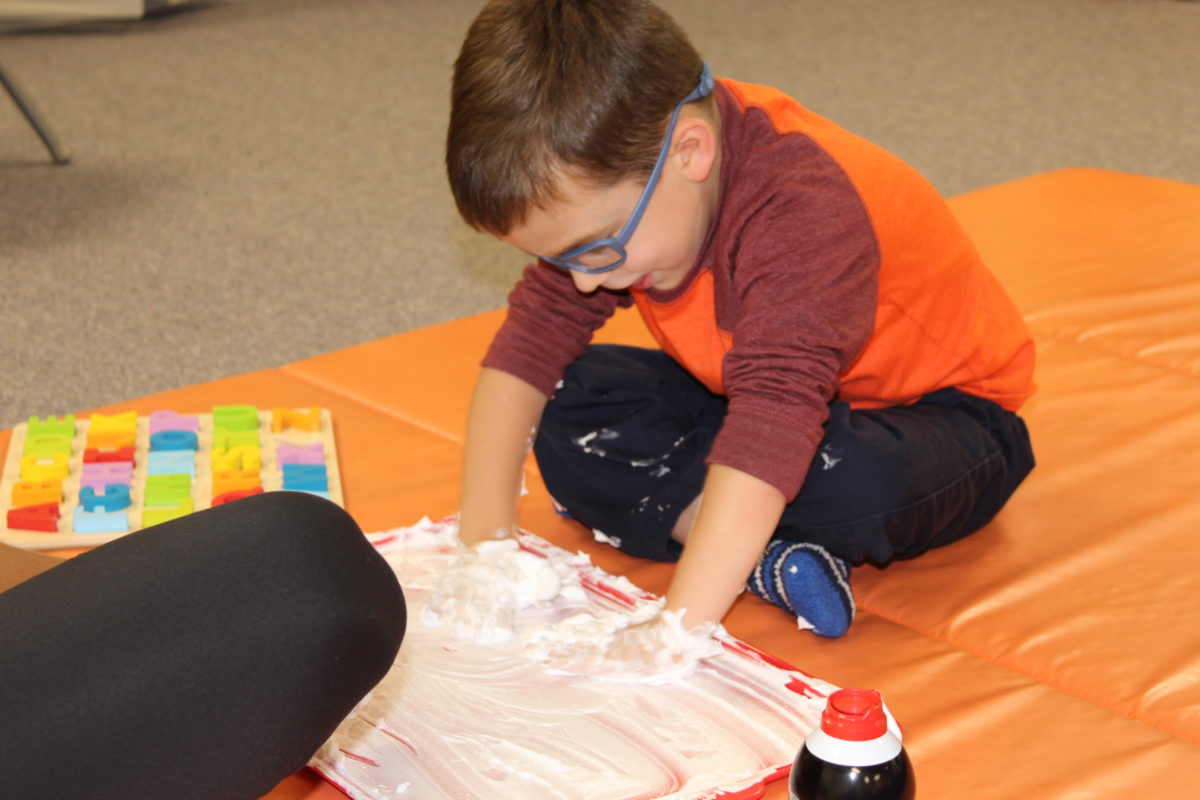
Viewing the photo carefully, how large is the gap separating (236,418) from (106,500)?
0.18 metres

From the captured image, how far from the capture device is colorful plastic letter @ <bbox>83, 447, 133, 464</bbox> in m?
1.25

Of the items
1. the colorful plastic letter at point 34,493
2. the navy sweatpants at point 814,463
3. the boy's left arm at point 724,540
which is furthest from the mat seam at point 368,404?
the boy's left arm at point 724,540

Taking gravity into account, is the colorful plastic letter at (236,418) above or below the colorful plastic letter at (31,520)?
above

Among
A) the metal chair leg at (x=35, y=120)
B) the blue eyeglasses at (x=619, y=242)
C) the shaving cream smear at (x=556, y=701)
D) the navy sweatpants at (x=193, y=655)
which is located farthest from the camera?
the metal chair leg at (x=35, y=120)

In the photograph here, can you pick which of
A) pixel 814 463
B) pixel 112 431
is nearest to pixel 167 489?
pixel 112 431

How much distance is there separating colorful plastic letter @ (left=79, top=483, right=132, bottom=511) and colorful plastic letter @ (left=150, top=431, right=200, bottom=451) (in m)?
0.11

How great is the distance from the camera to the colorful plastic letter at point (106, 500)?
1164mm

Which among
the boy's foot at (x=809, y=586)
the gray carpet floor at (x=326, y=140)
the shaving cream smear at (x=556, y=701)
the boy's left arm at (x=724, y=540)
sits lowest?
the gray carpet floor at (x=326, y=140)

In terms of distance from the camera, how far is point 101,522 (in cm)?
114

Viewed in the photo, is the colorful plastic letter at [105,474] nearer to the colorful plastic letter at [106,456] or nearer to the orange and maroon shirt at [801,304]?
the colorful plastic letter at [106,456]

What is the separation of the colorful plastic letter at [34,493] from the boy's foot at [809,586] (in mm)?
622

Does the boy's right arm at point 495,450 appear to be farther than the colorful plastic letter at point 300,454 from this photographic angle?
No

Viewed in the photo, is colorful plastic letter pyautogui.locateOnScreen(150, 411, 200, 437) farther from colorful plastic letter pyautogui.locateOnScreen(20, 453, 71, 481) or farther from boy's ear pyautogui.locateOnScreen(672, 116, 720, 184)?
boy's ear pyautogui.locateOnScreen(672, 116, 720, 184)

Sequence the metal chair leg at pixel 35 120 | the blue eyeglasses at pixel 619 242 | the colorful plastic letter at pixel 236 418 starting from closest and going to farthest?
the blue eyeglasses at pixel 619 242 → the colorful plastic letter at pixel 236 418 → the metal chair leg at pixel 35 120
